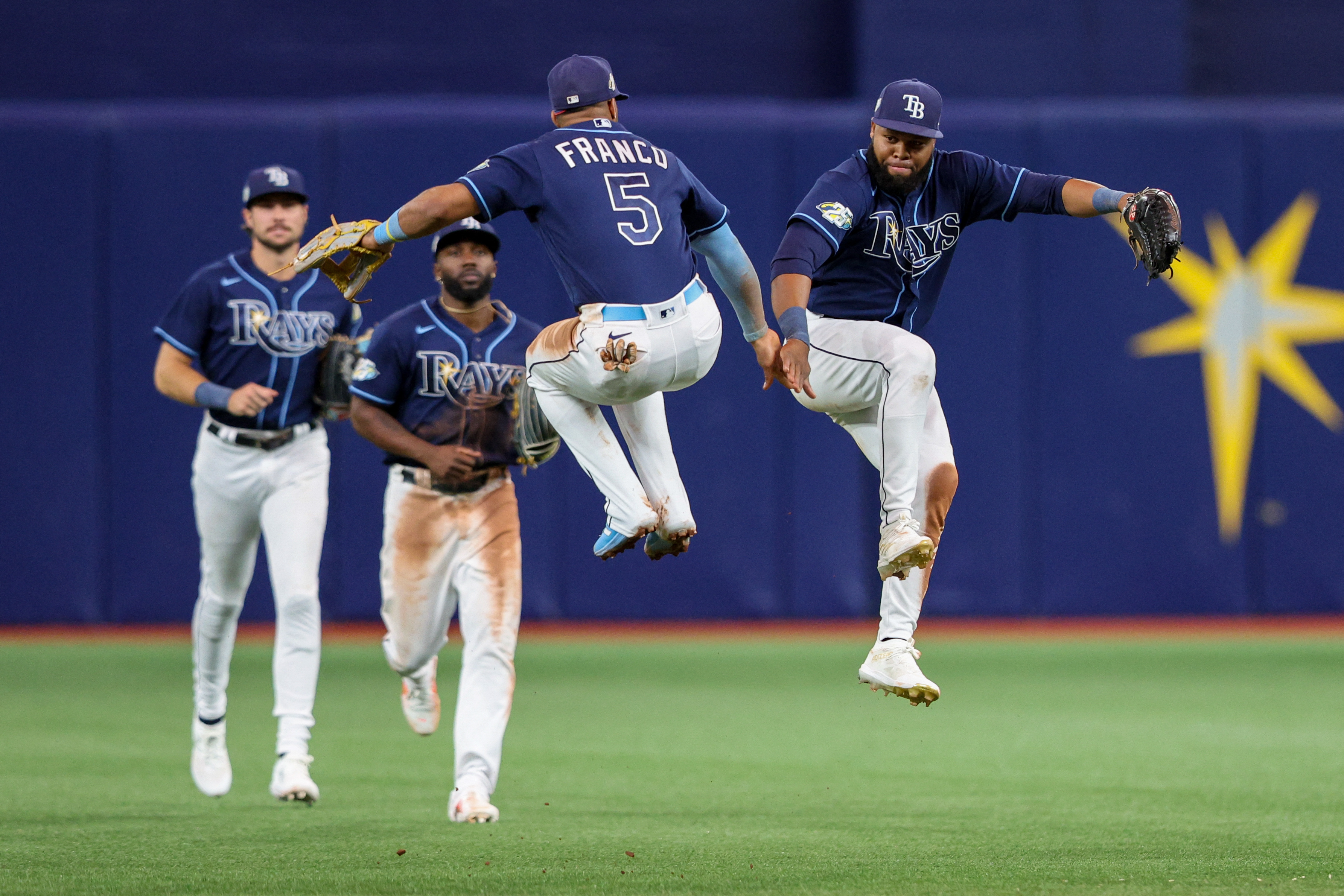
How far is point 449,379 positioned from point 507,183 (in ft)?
6.46

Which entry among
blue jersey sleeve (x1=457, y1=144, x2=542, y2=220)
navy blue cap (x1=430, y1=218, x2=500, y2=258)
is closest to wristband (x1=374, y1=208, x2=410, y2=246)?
blue jersey sleeve (x1=457, y1=144, x2=542, y2=220)

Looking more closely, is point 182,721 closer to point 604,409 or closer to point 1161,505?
point 604,409

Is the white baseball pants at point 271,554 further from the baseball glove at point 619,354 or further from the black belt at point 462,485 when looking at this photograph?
the baseball glove at point 619,354

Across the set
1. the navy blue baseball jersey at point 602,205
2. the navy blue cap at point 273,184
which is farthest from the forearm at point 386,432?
the navy blue baseball jersey at point 602,205

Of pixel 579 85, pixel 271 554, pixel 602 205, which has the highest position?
pixel 579 85

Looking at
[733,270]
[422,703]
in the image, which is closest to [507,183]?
[733,270]

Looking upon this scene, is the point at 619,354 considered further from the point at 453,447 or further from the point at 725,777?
the point at 725,777

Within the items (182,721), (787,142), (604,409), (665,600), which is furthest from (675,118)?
(182,721)

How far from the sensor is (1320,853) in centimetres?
623

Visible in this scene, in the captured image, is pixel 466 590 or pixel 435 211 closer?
pixel 435 211

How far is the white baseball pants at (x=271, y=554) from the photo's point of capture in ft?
24.2

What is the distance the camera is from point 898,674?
5.82m

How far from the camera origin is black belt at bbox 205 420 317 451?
7504 millimetres

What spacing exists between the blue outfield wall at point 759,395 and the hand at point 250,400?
217 inches
